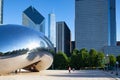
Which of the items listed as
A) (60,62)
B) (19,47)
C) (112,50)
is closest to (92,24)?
(112,50)

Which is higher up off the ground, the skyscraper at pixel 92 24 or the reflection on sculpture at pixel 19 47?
the skyscraper at pixel 92 24

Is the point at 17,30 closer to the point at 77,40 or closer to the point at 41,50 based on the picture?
the point at 41,50

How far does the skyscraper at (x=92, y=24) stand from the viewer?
632ft

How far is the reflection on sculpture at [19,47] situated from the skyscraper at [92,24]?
15243cm

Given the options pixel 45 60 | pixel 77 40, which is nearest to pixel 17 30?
pixel 45 60

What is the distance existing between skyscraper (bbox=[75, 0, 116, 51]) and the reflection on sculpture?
500ft

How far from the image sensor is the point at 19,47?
113 ft

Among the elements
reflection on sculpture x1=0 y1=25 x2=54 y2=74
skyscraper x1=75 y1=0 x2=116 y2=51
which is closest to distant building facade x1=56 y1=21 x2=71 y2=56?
skyscraper x1=75 y1=0 x2=116 y2=51

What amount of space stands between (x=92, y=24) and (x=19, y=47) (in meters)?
163

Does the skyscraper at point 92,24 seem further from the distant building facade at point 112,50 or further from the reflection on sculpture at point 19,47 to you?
the reflection on sculpture at point 19,47

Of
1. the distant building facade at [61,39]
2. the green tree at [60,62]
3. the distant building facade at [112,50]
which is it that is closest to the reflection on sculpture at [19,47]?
the green tree at [60,62]

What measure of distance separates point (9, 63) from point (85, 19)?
163 metres

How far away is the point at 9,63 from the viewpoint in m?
34.1

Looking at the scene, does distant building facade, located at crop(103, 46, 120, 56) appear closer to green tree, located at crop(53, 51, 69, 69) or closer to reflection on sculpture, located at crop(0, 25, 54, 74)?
green tree, located at crop(53, 51, 69, 69)
